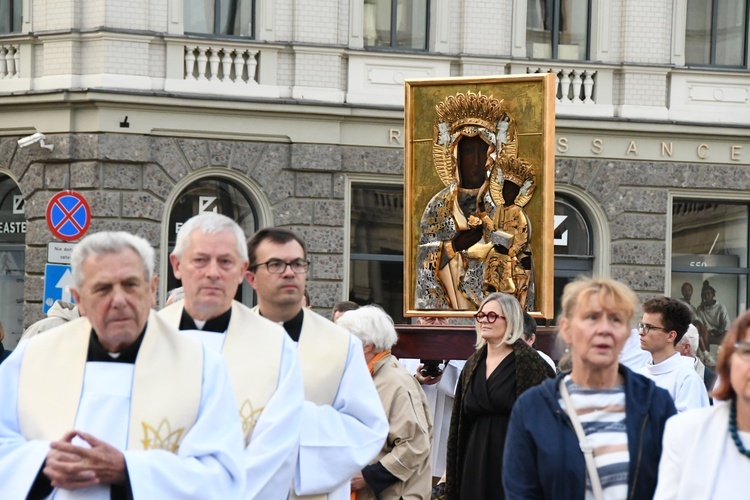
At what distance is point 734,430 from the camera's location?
479 centimetres

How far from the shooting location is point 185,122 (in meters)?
21.0

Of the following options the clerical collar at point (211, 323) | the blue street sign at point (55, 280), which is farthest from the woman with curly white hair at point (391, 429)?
the blue street sign at point (55, 280)

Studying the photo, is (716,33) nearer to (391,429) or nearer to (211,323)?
(391,429)

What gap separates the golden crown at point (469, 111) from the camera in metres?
13.7

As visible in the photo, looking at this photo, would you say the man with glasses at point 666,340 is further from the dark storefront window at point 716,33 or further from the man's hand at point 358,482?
the dark storefront window at point 716,33

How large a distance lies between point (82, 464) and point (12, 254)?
1759 centimetres

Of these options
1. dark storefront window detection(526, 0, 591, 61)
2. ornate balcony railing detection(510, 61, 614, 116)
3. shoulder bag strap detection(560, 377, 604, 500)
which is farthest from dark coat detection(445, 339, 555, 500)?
dark storefront window detection(526, 0, 591, 61)

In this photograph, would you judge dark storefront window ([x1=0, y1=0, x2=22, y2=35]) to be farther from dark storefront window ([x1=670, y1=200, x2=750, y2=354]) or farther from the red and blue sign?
→ dark storefront window ([x1=670, y1=200, x2=750, y2=354])

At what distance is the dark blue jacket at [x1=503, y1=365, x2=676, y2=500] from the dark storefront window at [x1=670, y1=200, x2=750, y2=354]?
17945mm

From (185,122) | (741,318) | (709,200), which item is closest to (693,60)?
(709,200)

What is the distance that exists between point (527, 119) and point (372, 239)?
878cm

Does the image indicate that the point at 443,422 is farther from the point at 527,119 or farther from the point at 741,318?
the point at 741,318

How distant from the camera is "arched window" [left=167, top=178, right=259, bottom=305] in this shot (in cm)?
2125

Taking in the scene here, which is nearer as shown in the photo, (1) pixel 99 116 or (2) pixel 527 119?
(2) pixel 527 119
